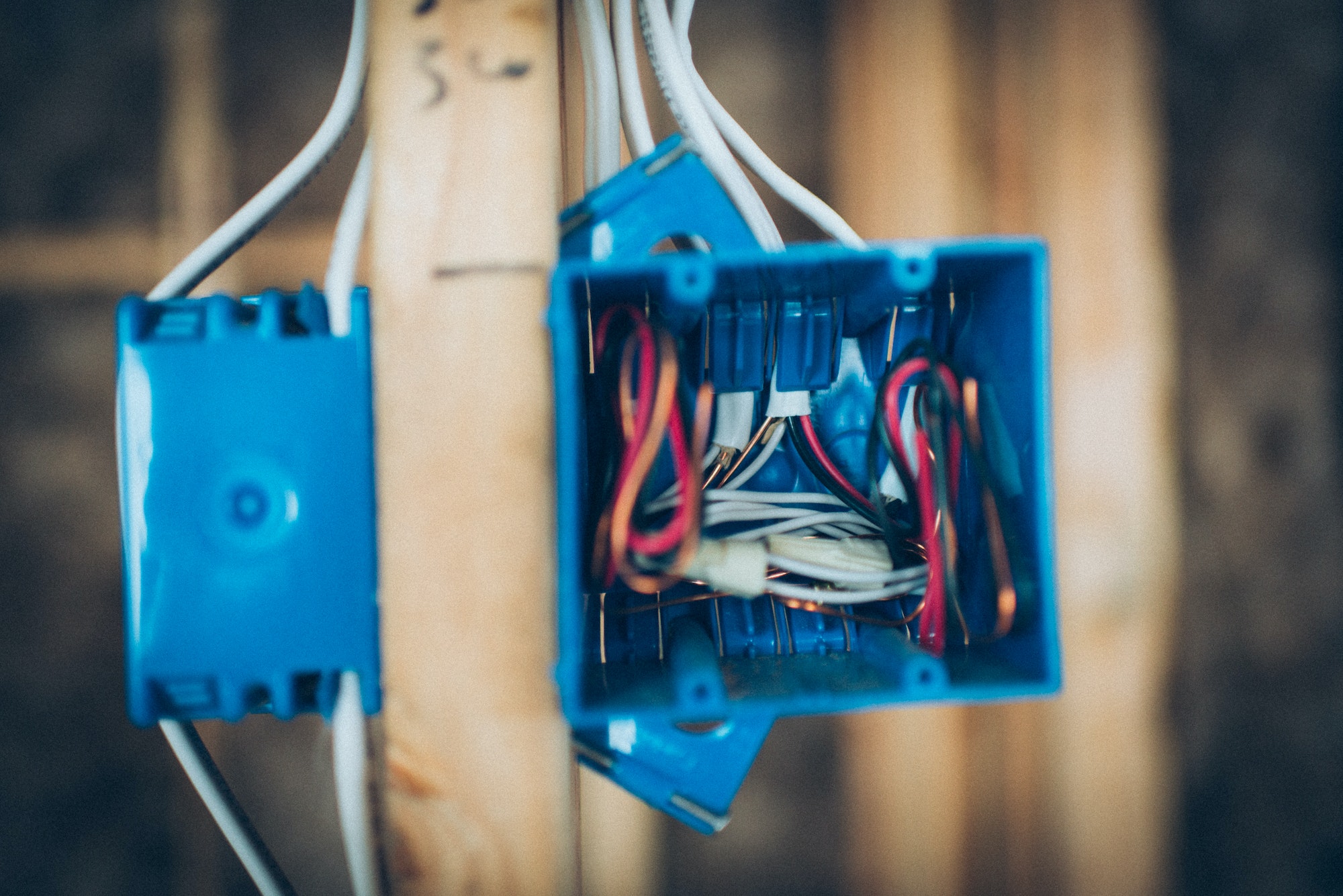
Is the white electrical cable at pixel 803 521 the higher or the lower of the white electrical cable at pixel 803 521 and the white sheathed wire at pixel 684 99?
the lower

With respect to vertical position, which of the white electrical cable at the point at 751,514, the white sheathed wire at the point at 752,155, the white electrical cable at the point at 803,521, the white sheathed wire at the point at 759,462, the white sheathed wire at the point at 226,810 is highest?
the white sheathed wire at the point at 752,155

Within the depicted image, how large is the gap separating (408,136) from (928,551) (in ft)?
1.21

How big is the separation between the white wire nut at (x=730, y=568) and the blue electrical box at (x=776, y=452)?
0.15 feet

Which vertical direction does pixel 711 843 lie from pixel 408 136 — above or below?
below

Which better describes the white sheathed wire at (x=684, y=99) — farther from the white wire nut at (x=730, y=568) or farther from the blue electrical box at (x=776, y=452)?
the white wire nut at (x=730, y=568)

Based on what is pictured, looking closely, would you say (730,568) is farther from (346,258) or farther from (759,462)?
(346,258)

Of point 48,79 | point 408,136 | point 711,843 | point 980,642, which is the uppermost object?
Result: point 48,79

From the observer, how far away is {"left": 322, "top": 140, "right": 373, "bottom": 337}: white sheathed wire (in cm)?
41

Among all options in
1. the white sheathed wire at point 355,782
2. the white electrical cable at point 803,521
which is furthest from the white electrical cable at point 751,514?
the white sheathed wire at point 355,782

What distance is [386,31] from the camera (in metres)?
0.36

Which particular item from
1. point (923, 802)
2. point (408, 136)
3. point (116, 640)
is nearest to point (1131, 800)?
point (923, 802)

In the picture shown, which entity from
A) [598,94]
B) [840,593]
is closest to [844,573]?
[840,593]

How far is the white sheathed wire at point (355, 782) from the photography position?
0.39 m

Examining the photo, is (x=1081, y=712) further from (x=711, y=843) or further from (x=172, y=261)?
(x=172, y=261)
